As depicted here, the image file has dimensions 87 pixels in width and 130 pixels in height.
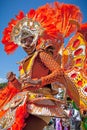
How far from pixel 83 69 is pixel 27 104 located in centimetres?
282

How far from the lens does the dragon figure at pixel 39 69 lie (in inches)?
134

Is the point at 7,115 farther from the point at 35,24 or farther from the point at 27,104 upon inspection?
the point at 35,24

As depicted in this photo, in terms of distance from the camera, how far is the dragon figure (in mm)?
3408

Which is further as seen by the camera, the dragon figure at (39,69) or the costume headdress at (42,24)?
the costume headdress at (42,24)

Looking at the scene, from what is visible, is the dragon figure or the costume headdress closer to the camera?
the dragon figure

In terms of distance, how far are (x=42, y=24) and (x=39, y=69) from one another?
1.54 ft

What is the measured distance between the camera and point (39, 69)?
12.1ft

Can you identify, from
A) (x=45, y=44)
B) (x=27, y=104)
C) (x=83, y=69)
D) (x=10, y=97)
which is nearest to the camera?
(x=27, y=104)

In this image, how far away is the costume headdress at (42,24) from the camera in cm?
378

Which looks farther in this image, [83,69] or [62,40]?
[83,69]

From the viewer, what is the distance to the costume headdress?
3.78 m

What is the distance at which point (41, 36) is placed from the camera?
3764 millimetres

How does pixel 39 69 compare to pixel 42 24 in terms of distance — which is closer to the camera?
pixel 39 69

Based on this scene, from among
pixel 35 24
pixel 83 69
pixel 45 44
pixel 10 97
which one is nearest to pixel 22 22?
pixel 35 24
